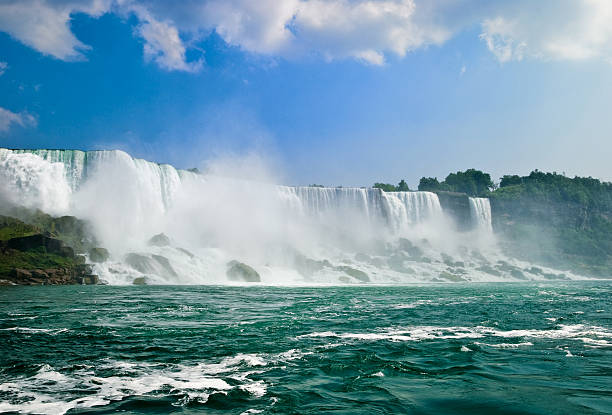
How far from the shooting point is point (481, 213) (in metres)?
68.9

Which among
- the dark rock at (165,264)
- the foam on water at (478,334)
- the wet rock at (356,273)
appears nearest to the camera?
the foam on water at (478,334)

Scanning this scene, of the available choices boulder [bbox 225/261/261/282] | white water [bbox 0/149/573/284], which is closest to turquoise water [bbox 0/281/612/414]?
white water [bbox 0/149/573/284]

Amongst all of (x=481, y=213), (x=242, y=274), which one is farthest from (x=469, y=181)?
(x=242, y=274)

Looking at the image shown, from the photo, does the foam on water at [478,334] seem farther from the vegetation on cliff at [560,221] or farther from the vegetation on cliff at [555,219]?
the vegetation on cliff at [560,221]

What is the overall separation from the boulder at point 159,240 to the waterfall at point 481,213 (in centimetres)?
4837

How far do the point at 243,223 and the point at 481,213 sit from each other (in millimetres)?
40178

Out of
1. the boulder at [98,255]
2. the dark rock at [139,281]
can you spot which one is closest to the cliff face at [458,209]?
the dark rock at [139,281]

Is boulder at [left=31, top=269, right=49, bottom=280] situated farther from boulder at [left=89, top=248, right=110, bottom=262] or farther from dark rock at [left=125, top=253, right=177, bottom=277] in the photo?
dark rock at [left=125, top=253, right=177, bottom=277]

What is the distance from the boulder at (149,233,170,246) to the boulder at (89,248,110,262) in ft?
15.8

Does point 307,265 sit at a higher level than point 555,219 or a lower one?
lower

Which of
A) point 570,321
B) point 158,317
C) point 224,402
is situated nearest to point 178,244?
point 158,317

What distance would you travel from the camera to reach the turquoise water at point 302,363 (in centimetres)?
494

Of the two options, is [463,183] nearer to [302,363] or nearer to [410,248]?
[410,248]

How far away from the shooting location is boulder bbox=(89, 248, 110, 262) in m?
32.2
